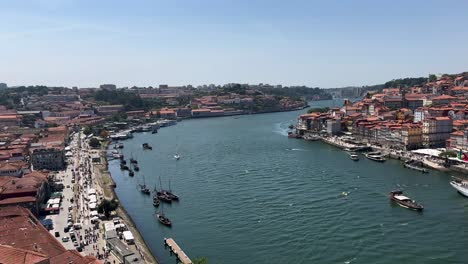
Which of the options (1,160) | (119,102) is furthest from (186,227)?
(119,102)

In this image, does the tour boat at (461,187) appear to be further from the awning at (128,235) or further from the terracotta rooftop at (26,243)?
the terracotta rooftop at (26,243)

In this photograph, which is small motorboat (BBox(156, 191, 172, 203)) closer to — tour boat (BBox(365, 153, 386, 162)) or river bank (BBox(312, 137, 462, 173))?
tour boat (BBox(365, 153, 386, 162))

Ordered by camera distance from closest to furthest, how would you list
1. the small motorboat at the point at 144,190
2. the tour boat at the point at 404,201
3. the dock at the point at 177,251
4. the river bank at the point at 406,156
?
the dock at the point at 177,251, the tour boat at the point at 404,201, the small motorboat at the point at 144,190, the river bank at the point at 406,156

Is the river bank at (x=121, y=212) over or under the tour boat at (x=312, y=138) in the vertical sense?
under

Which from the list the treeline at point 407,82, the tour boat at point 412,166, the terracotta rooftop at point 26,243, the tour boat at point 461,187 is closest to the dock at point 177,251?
the terracotta rooftop at point 26,243

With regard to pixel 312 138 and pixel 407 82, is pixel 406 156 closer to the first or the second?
pixel 312 138

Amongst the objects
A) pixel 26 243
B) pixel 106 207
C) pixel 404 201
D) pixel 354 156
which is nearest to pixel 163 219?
pixel 106 207

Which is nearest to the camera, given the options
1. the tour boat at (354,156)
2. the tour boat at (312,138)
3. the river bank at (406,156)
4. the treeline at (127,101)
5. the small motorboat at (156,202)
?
the small motorboat at (156,202)
